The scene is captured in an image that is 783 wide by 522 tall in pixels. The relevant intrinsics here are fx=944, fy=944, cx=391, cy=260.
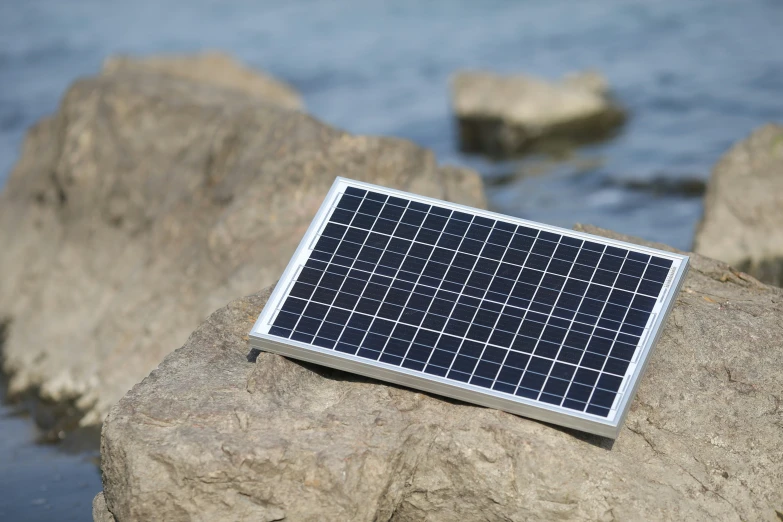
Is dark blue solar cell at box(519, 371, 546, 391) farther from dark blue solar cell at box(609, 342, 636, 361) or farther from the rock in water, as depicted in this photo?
the rock in water

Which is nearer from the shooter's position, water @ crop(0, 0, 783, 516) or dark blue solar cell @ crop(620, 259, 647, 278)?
dark blue solar cell @ crop(620, 259, 647, 278)

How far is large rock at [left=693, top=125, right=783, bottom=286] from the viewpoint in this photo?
10.8 metres

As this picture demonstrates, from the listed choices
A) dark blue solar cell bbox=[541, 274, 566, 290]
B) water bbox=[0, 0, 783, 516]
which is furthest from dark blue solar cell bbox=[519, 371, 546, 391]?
water bbox=[0, 0, 783, 516]

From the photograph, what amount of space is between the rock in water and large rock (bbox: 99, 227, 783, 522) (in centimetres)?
1399

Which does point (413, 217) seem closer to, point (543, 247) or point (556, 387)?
point (543, 247)

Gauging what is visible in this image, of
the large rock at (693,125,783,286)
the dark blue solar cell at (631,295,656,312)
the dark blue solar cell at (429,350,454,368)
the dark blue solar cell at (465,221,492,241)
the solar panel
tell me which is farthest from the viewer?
the large rock at (693,125,783,286)

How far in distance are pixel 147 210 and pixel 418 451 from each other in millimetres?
5762

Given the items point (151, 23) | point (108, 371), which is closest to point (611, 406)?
point (108, 371)

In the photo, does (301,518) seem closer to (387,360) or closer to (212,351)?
(387,360)

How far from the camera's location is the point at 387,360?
16.4 ft

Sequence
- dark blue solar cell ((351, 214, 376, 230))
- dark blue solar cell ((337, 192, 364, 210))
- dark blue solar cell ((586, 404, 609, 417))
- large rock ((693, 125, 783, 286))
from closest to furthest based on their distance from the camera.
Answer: dark blue solar cell ((586, 404, 609, 417))
dark blue solar cell ((351, 214, 376, 230))
dark blue solar cell ((337, 192, 364, 210))
large rock ((693, 125, 783, 286))

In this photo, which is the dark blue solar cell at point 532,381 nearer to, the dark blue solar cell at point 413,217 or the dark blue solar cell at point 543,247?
the dark blue solar cell at point 543,247

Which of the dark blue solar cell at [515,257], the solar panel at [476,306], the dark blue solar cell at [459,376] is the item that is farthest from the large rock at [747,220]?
the dark blue solar cell at [459,376]

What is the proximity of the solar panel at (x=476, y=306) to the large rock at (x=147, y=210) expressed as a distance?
2.27m
